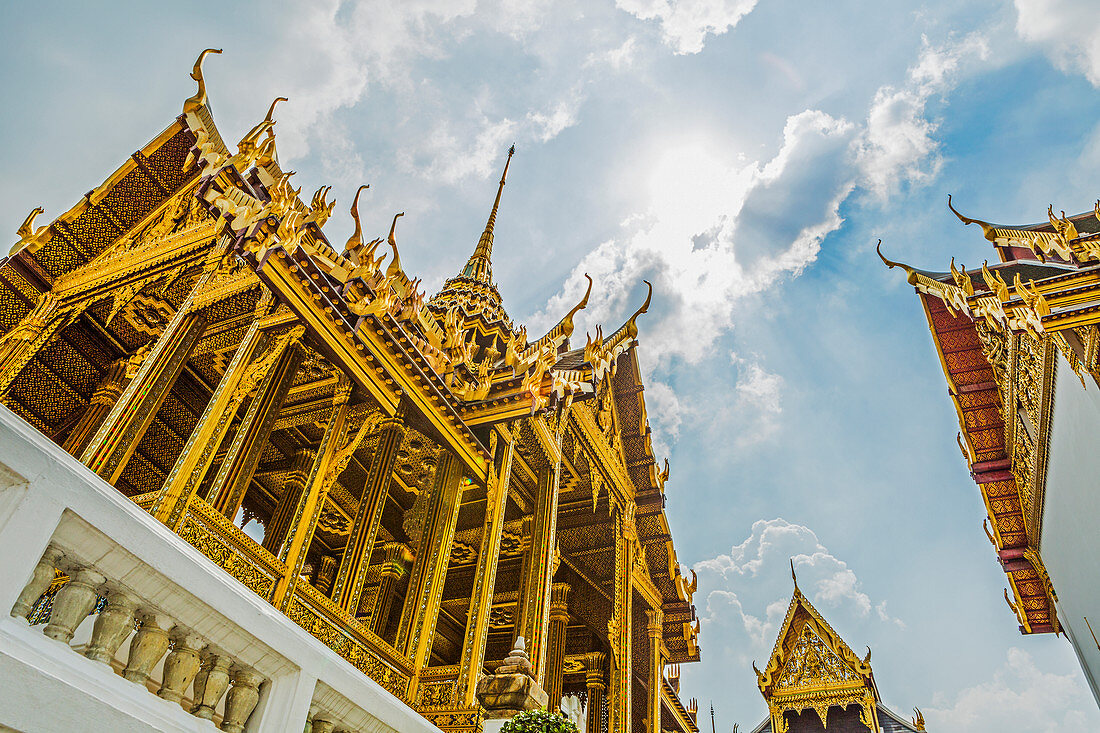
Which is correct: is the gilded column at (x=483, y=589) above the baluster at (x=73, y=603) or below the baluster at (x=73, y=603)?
above

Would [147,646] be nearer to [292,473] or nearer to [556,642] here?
[292,473]

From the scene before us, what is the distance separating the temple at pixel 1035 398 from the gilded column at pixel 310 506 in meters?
7.68

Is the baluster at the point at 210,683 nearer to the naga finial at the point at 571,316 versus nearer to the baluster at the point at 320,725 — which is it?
the baluster at the point at 320,725

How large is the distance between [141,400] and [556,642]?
6828mm

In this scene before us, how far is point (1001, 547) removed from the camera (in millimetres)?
14164

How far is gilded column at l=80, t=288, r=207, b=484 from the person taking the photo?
4934 mm

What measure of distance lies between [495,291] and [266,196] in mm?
5621

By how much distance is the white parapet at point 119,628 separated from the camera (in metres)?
1.84

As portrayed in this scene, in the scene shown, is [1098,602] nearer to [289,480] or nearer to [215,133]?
[289,480]

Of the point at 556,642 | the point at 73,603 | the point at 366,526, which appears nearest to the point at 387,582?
the point at 366,526

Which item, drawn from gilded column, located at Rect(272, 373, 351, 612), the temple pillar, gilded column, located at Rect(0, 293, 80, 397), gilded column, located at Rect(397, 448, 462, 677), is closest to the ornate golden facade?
the temple pillar

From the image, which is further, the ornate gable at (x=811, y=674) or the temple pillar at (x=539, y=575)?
the ornate gable at (x=811, y=674)

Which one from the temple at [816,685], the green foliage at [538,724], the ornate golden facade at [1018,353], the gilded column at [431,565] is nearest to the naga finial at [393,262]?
the gilded column at [431,565]

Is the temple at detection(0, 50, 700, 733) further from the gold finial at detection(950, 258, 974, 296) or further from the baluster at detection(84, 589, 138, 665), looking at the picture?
the gold finial at detection(950, 258, 974, 296)
